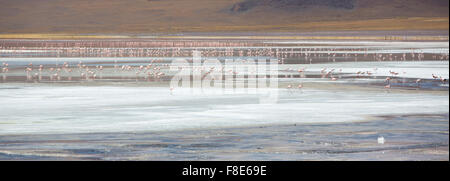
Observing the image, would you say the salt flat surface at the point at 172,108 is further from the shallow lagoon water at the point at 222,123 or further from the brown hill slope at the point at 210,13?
the brown hill slope at the point at 210,13

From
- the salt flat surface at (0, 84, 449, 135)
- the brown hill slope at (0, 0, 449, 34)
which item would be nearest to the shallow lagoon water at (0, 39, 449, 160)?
the salt flat surface at (0, 84, 449, 135)

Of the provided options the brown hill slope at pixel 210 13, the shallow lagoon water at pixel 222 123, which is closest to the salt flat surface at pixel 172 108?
the shallow lagoon water at pixel 222 123

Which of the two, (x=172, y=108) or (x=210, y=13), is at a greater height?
(x=210, y=13)

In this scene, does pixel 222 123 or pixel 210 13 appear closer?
pixel 222 123

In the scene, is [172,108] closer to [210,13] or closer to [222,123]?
[222,123]

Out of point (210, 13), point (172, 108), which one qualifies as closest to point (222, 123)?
point (172, 108)

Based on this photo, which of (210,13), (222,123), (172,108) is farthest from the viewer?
(210,13)

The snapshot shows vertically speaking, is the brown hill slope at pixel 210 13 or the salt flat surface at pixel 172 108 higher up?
the brown hill slope at pixel 210 13

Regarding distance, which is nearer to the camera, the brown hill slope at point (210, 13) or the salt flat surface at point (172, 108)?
the salt flat surface at point (172, 108)

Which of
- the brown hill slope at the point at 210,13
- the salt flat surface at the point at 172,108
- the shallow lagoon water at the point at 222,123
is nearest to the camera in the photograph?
the shallow lagoon water at the point at 222,123

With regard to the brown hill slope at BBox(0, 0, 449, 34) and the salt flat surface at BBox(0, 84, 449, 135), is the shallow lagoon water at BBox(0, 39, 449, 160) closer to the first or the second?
the salt flat surface at BBox(0, 84, 449, 135)

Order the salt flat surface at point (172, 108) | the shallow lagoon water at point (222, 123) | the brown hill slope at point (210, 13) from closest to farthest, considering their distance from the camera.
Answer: the shallow lagoon water at point (222, 123) < the salt flat surface at point (172, 108) < the brown hill slope at point (210, 13)

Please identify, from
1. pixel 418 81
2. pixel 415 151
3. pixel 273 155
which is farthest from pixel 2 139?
pixel 418 81
